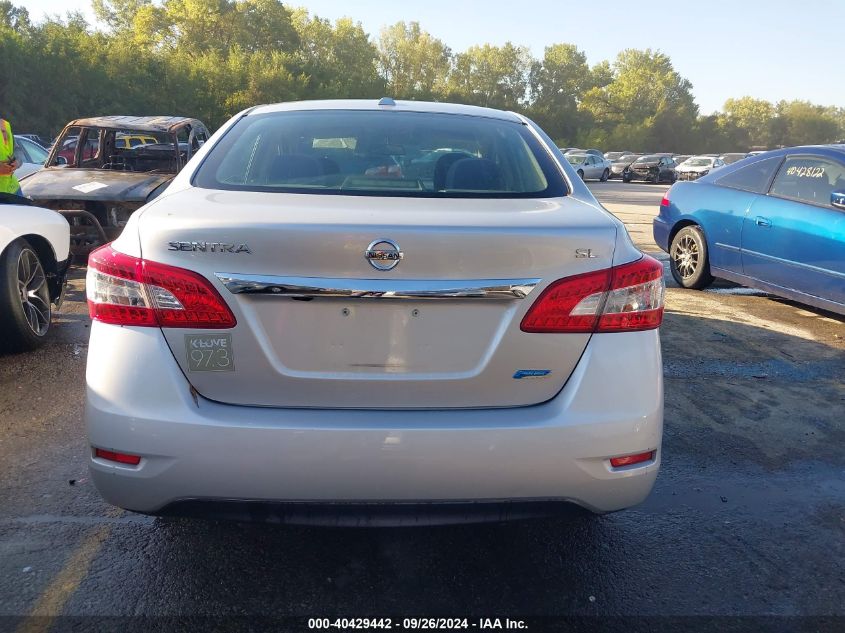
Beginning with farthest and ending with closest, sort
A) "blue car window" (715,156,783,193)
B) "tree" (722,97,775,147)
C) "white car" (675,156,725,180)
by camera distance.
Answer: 1. "tree" (722,97,775,147)
2. "white car" (675,156,725,180)
3. "blue car window" (715,156,783,193)

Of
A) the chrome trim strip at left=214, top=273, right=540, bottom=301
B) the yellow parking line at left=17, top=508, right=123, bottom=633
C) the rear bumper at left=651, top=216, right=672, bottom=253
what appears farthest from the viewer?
the rear bumper at left=651, top=216, right=672, bottom=253

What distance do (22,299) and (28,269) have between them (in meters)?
0.23

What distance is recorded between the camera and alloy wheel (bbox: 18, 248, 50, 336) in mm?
4820

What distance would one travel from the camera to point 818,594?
245 cm

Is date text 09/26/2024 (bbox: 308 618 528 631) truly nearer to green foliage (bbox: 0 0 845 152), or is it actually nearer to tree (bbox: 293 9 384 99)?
green foliage (bbox: 0 0 845 152)

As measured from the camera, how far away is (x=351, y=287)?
6.33 ft

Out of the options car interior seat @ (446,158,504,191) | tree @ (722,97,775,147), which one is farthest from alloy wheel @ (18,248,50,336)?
tree @ (722,97,775,147)

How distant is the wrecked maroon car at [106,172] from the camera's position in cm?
714

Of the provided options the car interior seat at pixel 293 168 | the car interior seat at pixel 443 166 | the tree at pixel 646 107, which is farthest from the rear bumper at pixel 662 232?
the tree at pixel 646 107

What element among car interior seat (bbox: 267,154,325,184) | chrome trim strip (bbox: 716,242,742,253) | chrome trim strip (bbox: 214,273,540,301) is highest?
car interior seat (bbox: 267,154,325,184)

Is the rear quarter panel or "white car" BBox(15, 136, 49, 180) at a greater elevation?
the rear quarter panel

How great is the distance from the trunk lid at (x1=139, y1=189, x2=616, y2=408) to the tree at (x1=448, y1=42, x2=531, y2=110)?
88.1 meters

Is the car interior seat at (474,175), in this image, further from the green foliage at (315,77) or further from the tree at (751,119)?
the tree at (751,119)

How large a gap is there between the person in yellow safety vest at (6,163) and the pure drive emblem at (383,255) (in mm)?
4943
